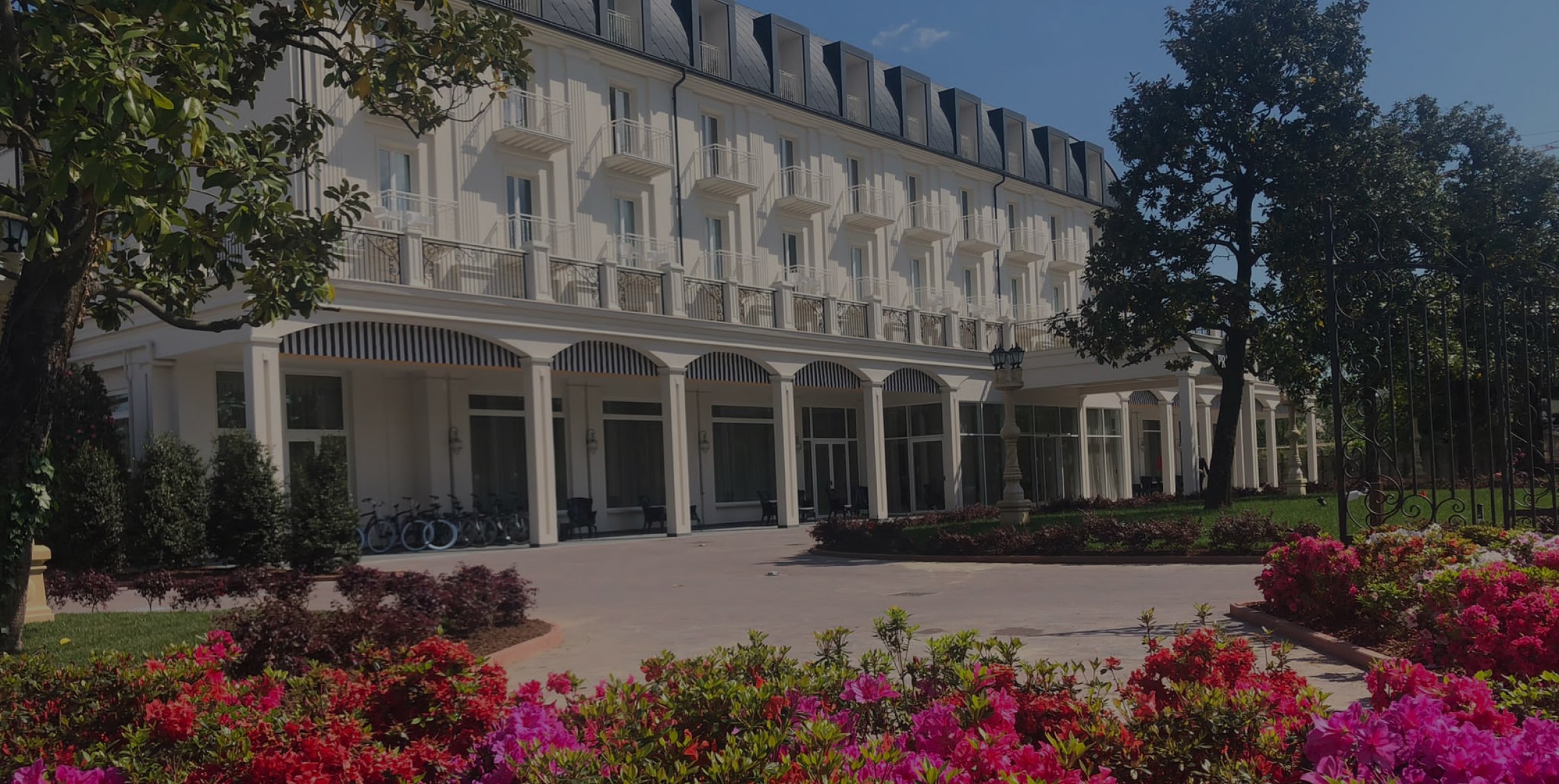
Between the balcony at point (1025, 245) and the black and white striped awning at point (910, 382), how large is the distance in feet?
27.5

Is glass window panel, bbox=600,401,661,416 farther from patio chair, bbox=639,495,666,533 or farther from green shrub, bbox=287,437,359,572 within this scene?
green shrub, bbox=287,437,359,572

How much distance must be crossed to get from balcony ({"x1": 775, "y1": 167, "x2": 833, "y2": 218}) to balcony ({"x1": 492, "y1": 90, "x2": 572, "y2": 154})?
752 cm

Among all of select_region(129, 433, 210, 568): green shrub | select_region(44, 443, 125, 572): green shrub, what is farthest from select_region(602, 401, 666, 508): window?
select_region(44, 443, 125, 572): green shrub

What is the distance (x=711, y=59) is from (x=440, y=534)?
14110 millimetres

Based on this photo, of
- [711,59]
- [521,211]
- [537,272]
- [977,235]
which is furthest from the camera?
[977,235]

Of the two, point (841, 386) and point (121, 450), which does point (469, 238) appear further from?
point (841, 386)

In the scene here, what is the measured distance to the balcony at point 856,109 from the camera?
115 ft

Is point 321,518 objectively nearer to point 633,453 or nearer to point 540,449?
point 540,449

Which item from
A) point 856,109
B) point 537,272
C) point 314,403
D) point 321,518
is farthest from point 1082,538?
point 856,109

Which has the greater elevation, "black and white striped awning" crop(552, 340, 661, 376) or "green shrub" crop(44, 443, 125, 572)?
"black and white striped awning" crop(552, 340, 661, 376)

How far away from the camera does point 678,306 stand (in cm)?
2642

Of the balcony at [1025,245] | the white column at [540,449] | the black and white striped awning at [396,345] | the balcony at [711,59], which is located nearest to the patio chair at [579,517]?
the white column at [540,449]

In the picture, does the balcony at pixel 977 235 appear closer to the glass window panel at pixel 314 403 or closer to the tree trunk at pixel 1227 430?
the tree trunk at pixel 1227 430

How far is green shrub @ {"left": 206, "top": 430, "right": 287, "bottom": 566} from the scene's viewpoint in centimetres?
1803
